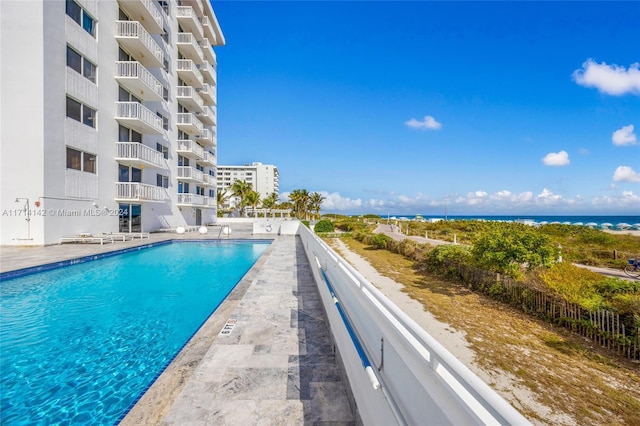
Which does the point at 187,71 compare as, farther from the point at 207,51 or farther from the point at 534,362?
the point at 534,362

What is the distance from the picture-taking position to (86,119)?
13.3 m

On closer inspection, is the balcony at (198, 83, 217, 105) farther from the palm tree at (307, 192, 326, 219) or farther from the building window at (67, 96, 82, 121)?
the palm tree at (307, 192, 326, 219)

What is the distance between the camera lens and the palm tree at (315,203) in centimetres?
5473

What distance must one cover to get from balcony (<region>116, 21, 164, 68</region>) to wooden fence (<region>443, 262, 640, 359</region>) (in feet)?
66.2

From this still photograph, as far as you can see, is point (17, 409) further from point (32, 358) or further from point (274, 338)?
point (274, 338)

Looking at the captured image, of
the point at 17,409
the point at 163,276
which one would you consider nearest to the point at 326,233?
the point at 163,276

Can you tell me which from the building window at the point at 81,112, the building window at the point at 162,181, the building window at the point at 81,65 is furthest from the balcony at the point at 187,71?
the building window at the point at 81,112

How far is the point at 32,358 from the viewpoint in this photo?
394 cm

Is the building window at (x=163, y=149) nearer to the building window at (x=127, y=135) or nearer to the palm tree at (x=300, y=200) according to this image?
the building window at (x=127, y=135)

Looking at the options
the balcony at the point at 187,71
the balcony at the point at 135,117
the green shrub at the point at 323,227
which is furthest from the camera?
the green shrub at the point at 323,227

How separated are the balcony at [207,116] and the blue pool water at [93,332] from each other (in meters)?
19.4

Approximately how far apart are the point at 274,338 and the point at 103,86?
1688cm

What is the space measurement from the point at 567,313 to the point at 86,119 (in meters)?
19.1

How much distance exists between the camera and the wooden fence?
491 centimetres
